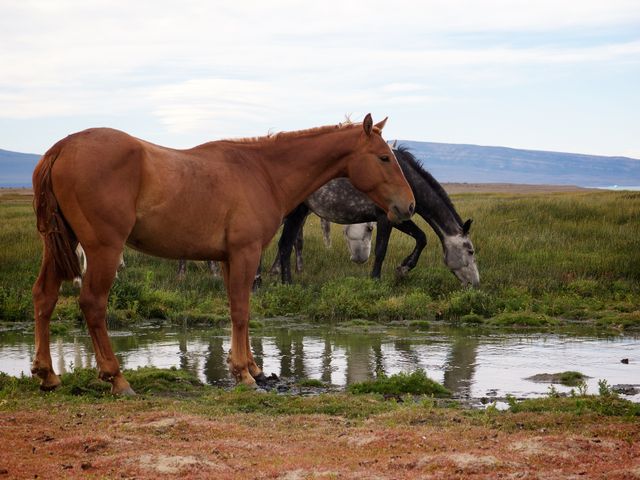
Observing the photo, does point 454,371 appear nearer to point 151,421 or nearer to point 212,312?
point 151,421

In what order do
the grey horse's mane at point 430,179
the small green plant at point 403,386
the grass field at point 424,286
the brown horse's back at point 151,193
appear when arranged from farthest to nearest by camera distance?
the grey horse's mane at point 430,179 → the grass field at point 424,286 → the small green plant at point 403,386 → the brown horse's back at point 151,193

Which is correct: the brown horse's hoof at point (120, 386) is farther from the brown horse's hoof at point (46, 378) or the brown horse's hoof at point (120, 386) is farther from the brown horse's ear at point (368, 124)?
the brown horse's ear at point (368, 124)

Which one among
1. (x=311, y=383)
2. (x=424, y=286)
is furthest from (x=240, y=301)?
(x=424, y=286)

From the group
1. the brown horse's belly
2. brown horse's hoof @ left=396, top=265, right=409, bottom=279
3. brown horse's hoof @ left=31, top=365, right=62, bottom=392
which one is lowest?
brown horse's hoof @ left=31, top=365, right=62, bottom=392

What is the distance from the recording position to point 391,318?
1392 cm

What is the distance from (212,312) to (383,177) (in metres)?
5.28

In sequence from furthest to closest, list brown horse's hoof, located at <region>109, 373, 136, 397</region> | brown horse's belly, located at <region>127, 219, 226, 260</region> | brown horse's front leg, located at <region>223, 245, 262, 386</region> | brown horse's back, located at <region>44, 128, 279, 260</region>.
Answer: brown horse's front leg, located at <region>223, 245, 262, 386</region> < brown horse's belly, located at <region>127, 219, 226, 260</region> < brown horse's hoof, located at <region>109, 373, 136, 397</region> < brown horse's back, located at <region>44, 128, 279, 260</region>

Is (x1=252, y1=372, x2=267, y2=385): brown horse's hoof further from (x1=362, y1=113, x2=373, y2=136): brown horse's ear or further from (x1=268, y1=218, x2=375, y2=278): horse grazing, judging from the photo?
(x1=268, y1=218, x2=375, y2=278): horse grazing

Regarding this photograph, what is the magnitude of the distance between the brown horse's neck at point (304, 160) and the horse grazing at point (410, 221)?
5855mm

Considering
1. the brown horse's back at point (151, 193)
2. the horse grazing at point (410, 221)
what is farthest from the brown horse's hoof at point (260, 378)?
the horse grazing at point (410, 221)

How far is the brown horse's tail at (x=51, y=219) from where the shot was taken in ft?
27.0

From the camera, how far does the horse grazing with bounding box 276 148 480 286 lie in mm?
15742

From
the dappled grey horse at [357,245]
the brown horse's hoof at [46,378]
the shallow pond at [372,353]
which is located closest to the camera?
the brown horse's hoof at [46,378]

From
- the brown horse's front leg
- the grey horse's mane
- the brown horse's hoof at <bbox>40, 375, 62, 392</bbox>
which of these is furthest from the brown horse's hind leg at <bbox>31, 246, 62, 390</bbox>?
the grey horse's mane
